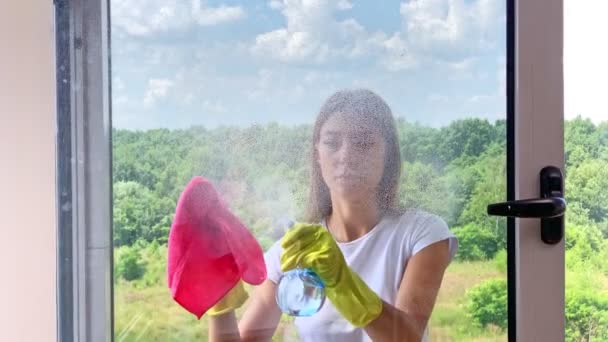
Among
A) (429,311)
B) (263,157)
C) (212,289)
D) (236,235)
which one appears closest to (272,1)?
(263,157)

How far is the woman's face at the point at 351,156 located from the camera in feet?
3.61

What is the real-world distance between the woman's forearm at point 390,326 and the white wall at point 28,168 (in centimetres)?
65

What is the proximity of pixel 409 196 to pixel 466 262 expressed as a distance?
181mm

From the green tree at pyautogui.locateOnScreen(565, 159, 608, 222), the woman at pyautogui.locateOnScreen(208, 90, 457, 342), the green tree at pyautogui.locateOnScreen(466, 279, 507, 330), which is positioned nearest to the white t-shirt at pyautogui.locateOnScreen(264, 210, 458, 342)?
the woman at pyautogui.locateOnScreen(208, 90, 457, 342)

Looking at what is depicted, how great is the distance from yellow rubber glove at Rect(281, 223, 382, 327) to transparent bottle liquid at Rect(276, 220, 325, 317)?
1 centimetres

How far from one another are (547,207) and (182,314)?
75 cm

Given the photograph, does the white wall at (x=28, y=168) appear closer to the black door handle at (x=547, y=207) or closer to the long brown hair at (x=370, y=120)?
the long brown hair at (x=370, y=120)

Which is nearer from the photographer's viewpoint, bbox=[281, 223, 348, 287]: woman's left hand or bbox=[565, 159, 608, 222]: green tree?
bbox=[281, 223, 348, 287]: woman's left hand

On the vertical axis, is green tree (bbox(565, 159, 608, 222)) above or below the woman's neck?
above

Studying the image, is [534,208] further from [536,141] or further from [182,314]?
[182,314]

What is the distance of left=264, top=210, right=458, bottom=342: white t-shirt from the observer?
3.55ft

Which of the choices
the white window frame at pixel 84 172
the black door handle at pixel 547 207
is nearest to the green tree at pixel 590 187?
the black door handle at pixel 547 207

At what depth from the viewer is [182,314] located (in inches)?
43.9

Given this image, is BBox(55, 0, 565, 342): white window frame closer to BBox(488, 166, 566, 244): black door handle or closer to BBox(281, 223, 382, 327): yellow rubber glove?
BBox(488, 166, 566, 244): black door handle
